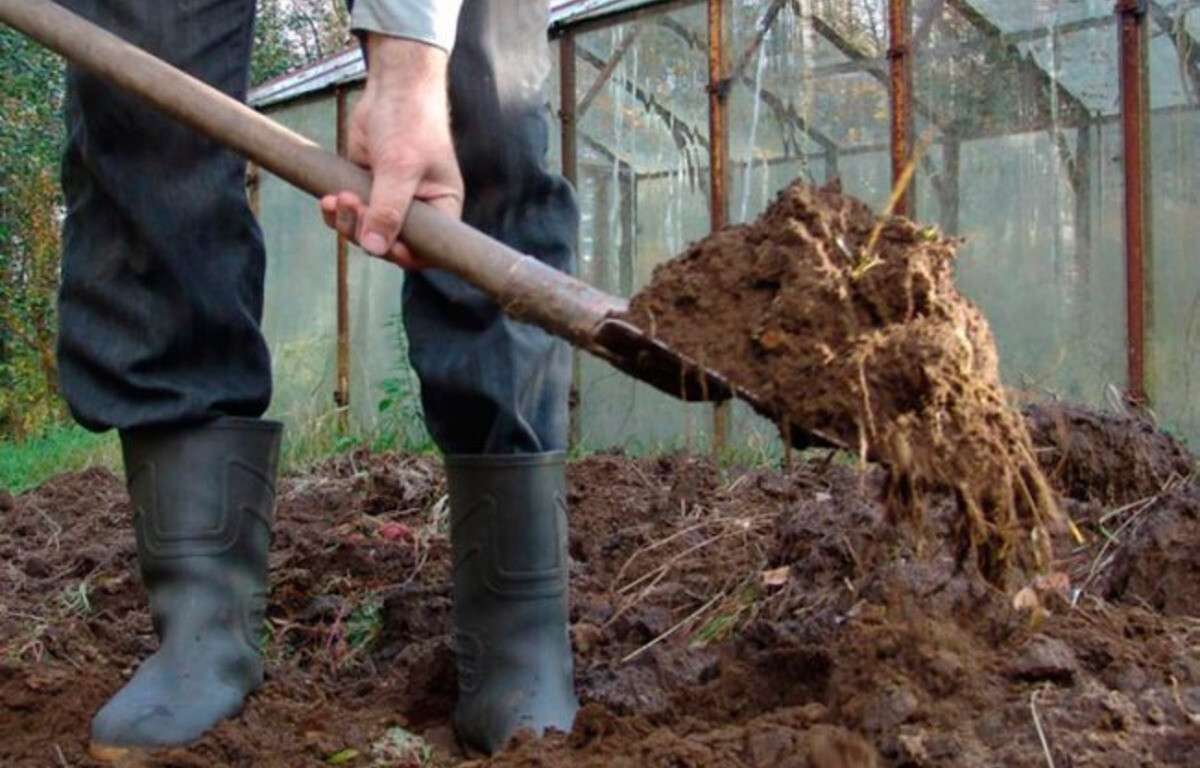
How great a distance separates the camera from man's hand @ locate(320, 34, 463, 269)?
1.91m

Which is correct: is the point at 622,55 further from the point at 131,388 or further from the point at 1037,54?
the point at 131,388

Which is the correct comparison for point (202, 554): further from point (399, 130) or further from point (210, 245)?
point (399, 130)

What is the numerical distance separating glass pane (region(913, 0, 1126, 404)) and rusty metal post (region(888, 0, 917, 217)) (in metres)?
0.04

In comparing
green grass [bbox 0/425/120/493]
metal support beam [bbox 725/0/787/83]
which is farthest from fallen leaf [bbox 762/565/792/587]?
metal support beam [bbox 725/0/787/83]

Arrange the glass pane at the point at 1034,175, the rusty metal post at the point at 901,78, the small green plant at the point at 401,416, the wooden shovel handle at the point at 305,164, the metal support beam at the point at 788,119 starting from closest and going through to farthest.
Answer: the wooden shovel handle at the point at 305,164 → the glass pane at the point at 1034,175 → the rusty metal post at the point at 901,78 → the small green plant at the point at 401,416 → the metal support beam at the point at 788,119

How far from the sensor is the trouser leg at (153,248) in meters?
2.21

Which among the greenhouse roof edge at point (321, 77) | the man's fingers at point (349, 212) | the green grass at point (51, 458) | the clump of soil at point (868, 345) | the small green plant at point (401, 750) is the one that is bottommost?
the small green plant at point (401, 750)

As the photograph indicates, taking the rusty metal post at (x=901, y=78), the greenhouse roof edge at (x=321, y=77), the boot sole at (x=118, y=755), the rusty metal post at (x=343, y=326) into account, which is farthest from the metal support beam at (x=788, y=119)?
the boot sole at (x=118, y=755)

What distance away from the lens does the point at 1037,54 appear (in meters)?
5.76

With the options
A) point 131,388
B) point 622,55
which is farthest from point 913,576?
point 622,55

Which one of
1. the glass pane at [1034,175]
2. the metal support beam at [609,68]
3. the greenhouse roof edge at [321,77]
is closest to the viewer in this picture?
the glass pane at [1034,175]

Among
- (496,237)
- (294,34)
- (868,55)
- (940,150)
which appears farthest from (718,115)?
(294,34)

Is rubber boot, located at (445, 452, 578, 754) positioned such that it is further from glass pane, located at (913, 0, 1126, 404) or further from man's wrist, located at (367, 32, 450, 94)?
glass pane, located at (913, 0, 1126, 404)

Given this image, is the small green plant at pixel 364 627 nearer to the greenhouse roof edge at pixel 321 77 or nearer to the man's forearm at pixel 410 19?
the man's forearm at pixel 410 19
